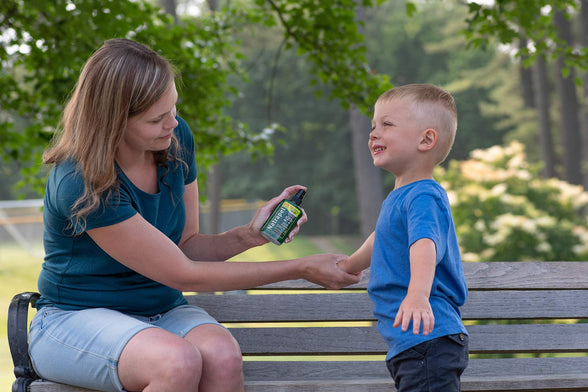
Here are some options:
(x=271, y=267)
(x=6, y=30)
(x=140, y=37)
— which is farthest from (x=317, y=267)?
(x=6, y=30)

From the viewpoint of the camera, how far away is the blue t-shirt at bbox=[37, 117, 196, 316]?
2.11 m

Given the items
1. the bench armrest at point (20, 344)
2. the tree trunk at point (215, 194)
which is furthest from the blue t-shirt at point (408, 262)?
the tree trunk at point (215, 194)

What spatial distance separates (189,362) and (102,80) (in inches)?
36.4

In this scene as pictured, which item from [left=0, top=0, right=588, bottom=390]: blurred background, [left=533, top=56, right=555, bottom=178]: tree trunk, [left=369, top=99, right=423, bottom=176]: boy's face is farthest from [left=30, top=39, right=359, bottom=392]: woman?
[left=533, top=56, right=555, bottom=178]: tree trunk

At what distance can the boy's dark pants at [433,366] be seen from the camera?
6.49ft

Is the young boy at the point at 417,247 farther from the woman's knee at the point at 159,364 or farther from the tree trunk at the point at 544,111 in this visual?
the tree trunk at the point at 544,111

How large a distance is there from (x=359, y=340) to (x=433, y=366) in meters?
0.83

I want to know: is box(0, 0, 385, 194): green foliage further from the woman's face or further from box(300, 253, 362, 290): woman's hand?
box(300, 253, 362, 290): woman's hand

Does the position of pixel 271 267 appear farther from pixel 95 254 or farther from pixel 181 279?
pixel 95 254

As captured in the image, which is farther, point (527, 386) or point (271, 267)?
point (527, 386)

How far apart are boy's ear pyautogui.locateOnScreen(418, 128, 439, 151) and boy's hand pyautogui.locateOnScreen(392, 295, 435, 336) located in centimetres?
51

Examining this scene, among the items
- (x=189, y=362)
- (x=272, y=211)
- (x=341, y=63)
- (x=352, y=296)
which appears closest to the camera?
(x=189, y=362)

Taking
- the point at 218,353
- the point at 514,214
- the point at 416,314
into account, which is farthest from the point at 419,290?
the point at 514,214

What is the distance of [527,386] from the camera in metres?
2.39
